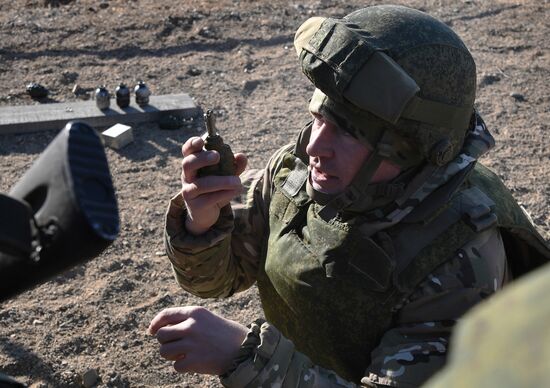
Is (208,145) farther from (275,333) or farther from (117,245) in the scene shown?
(117,245)

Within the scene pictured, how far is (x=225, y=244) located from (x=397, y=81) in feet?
3.24

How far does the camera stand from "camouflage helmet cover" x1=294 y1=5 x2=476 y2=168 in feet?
9.11

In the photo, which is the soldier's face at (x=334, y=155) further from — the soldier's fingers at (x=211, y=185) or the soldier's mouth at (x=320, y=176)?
the soldier's fingers at (x=211, y=185)

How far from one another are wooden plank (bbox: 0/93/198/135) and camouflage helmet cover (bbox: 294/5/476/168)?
14.5 ft

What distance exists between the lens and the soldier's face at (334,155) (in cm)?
288

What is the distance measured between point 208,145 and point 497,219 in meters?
1.07

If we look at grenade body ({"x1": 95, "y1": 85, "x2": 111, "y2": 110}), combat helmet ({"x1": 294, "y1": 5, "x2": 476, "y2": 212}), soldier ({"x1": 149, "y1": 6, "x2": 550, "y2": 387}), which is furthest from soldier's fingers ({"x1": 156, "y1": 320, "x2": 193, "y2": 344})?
grenade body ({"x1": 95, "y1": 85, "x2": 111, "y2": 110})

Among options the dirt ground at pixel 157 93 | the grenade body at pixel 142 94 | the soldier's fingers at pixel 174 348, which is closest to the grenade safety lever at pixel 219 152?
the soldier's fingers at pixel 174 348

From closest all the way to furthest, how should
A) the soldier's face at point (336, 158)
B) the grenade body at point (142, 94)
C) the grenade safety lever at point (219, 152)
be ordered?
the soldier's face at point (336, 158) → the grenade safety lever at point (219, 152) → the grenade body at point (142, 94)

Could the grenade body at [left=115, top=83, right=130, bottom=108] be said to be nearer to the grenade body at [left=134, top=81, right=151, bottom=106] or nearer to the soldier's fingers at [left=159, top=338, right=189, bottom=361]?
the grenade body at [left=134, top=81, right=151, bottom=106]

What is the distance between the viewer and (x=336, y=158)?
2900 mm

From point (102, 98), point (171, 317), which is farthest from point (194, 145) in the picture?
point (102, 98)

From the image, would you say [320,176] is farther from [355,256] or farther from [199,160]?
[199,160]

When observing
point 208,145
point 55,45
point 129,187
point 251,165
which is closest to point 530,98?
point 251,165
